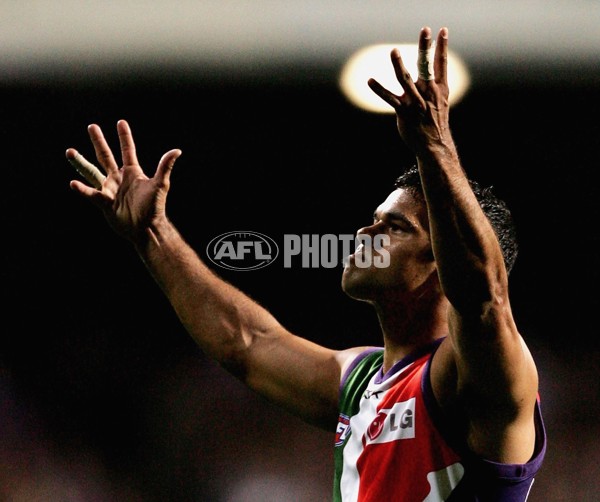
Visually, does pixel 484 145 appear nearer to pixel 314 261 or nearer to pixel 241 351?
pixel 314 261

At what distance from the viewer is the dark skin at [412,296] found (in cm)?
110

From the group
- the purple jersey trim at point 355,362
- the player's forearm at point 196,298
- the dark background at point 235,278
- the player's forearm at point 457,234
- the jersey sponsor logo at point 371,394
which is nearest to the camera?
the player's forearm at point 457,234

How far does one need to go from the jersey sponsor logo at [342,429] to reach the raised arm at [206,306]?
9cm

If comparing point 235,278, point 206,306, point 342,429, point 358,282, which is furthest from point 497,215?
point 235,278

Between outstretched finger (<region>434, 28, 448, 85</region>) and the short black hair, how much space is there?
0.43 metres

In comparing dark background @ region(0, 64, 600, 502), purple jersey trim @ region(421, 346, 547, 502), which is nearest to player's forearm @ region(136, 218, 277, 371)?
purple jersey trim @ region(421, 346, 547, 502)

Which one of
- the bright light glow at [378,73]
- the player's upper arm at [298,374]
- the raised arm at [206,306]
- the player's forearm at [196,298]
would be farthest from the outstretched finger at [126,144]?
the bright light glow at [378,73]

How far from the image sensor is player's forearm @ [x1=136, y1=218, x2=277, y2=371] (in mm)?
1770

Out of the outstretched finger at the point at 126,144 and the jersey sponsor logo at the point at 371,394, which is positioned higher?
the outstretched finger at the point at 126,144

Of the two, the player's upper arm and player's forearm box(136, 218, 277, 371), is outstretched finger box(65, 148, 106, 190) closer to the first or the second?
player's forearm box(136, 218, 277, 371)

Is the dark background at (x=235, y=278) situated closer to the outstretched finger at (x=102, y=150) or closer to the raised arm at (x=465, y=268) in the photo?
the outstretched finger at (x=102, y=150)

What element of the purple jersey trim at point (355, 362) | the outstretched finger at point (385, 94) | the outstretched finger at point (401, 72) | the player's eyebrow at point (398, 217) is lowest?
the purple jersey trim at point (355, 362)

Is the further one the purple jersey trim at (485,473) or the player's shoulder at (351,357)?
the player's shoulder at (351,357)

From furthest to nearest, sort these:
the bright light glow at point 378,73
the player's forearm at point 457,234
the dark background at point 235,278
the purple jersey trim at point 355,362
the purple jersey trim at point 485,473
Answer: the dark background at point 235,278 → the bright light glow at point 378,73 → the purple jersey trim at point 355,362 → the purple jersey trim at point 485,473 → the player's forearm at point 457,234
